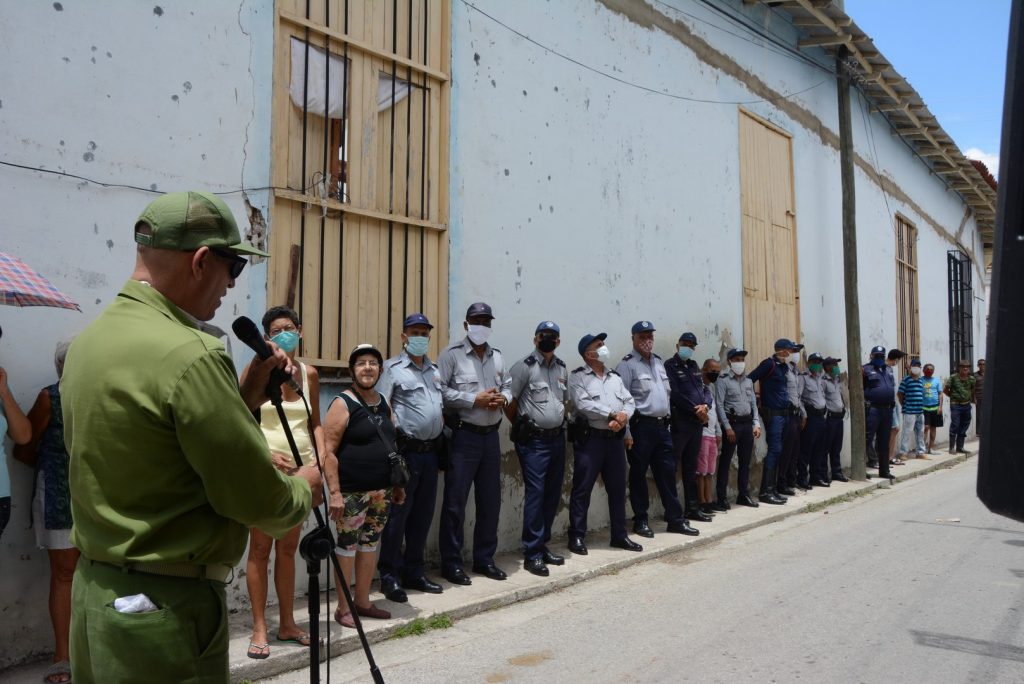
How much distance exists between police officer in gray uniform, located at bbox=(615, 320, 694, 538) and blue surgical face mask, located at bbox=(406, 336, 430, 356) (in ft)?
9.65

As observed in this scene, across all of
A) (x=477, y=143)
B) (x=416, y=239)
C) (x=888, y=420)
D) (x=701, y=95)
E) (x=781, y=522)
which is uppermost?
(x=701, y=95)

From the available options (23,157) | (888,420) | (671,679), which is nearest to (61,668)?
(23,157)

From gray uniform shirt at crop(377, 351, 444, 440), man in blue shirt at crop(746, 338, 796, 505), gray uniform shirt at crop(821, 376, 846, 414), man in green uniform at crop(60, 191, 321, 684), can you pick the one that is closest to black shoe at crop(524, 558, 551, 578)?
gray uniform shirt at crop(377, 351, 444, 440)

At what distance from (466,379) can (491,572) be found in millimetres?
1576

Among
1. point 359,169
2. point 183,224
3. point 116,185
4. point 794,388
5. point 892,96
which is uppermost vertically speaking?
point 892,96

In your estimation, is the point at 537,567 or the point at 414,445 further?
the point at 537,567

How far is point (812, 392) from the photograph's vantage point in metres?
12.6

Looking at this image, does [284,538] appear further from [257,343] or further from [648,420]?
[648,420]

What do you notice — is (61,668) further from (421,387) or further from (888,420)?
(888,420)

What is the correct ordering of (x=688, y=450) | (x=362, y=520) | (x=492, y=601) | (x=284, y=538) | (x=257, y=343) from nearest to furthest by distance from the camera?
(x=257, y=343)
(x=284, y=538)
(x=362, y=520)
(x=492, y=601)
(x=688, y=450)

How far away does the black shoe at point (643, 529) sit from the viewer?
28.8ft

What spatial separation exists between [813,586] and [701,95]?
6.97 m

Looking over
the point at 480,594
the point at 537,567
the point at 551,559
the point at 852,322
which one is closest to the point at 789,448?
the point at 852,322

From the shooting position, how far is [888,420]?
→ 47.1ft
